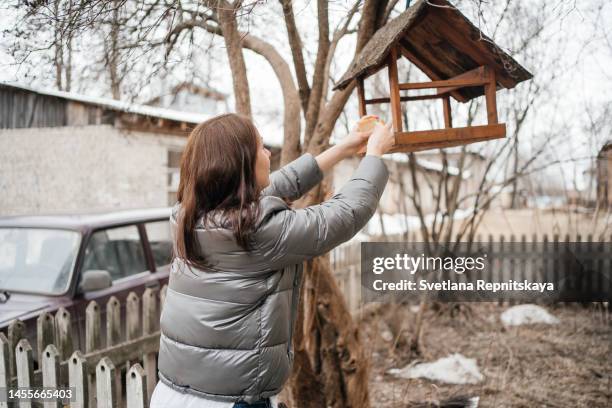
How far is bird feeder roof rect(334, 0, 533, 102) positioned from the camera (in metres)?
2.01

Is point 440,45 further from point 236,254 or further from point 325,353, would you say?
point 325,353

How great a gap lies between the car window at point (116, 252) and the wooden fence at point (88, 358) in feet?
1.84

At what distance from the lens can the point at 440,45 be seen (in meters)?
2.27

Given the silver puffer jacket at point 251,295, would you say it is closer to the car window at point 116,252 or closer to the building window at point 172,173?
the car window at point 116,252

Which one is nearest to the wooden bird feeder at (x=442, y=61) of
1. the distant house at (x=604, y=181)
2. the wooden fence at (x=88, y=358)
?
the wooden fence at (x=88, y=358)

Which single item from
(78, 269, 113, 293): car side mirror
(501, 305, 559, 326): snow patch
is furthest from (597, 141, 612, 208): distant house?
(78, 269, 113, 293): car side mirror

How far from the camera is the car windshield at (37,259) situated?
12.3ft

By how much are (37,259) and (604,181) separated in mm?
5772

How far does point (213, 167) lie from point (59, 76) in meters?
2.64

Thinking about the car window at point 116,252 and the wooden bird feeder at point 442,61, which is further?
the car window at point 116,252

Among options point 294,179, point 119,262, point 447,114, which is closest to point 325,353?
point 294,179

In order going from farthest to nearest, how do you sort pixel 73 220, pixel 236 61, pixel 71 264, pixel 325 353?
pixel 73 220
pixel 71 264
pixel 325 353
pixel 236 61

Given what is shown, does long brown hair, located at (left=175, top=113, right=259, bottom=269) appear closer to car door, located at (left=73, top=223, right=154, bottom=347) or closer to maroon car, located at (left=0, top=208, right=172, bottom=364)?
maroon car, located at (left=0, top=208, right=172, bottom=364)

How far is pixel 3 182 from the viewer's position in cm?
416
